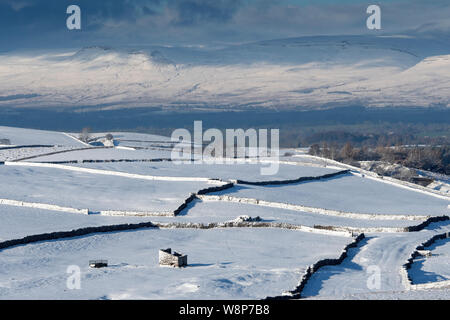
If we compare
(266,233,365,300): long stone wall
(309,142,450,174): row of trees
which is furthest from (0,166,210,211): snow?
(309,142,450,174): row of trees

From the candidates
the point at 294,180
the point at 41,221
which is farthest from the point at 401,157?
the point at 41,221

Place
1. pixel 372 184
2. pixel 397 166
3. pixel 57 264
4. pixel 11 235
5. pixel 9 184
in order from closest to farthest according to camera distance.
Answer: pixel 57 264
pixel 11 235
pixel 9 184
pixel 372 184
pixel 397 166

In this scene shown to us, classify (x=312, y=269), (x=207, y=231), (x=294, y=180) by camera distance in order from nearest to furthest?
(x=312, y=269) < (x=207, y=231) < (x=294, y=180)

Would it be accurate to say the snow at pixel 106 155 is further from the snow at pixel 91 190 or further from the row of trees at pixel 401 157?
the row of trees at pixel 401 157

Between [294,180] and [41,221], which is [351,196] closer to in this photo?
[294,180]

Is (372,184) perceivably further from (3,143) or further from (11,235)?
(3,143)

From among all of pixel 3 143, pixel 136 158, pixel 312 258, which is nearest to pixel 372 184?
pixel 136 158

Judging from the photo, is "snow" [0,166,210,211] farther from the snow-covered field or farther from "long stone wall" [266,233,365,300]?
"long stone wall" [266,233,365,300]
